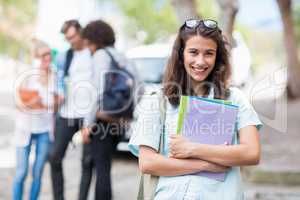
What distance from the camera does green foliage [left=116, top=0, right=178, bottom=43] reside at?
25.4m

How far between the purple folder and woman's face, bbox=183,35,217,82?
19cm

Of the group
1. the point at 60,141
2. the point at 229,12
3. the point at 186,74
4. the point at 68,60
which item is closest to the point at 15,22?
the point at 229,12

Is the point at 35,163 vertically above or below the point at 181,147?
below

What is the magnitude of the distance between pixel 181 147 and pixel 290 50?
13310mm

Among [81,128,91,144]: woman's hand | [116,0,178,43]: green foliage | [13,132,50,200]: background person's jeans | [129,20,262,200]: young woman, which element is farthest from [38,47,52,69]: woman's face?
[116,0,178,43]: green foliage

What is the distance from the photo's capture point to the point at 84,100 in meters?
4.41

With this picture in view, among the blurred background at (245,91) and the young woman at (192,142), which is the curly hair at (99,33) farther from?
the young woman at (192,142)

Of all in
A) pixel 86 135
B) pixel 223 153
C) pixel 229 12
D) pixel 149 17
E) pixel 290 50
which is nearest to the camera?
pixel 223 153

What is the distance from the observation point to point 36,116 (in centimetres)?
462

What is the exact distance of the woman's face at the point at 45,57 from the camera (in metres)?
4.69

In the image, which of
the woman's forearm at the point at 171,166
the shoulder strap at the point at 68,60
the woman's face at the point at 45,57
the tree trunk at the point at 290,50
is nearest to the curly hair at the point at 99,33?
the shoulder strap at the point at 68,60

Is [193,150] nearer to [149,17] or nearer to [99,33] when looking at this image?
[99,33]

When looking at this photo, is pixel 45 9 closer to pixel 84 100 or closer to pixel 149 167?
pixel 84 100

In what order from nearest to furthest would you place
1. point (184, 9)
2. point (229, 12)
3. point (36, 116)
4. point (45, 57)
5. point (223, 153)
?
point (223, 153)
point (36, 116)
point (45, 57)
point (229, 12)
point (184, 9)
